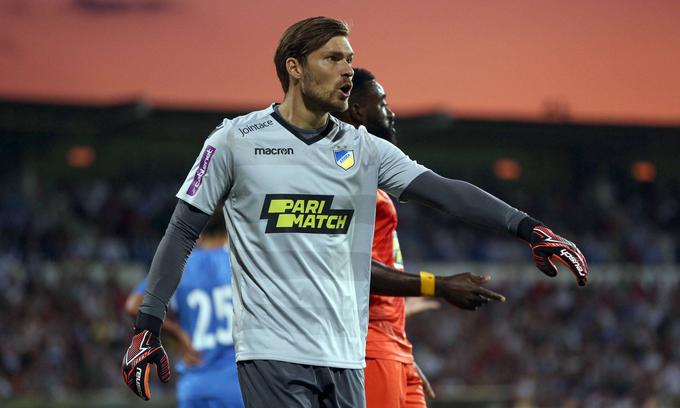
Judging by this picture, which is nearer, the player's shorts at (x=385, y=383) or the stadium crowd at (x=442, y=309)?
the player's shorts at (x=385, y=383)

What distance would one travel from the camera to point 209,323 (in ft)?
21.0

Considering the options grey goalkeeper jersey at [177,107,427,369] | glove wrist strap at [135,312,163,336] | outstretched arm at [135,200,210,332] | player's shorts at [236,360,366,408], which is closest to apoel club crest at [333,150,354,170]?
grey goalkeeper jersey at [177,107,427,369]

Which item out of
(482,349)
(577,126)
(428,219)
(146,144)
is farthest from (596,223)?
(146,144)

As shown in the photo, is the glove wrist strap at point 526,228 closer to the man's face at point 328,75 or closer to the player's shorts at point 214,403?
the man's face at point 328,75

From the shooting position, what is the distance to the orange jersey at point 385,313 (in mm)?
4770

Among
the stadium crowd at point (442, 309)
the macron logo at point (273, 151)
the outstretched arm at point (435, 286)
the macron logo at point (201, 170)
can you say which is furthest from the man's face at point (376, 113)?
the stadium crowd at point (442, 309)

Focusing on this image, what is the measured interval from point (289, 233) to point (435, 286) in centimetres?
75

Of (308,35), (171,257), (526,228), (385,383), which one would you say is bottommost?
(385,383)

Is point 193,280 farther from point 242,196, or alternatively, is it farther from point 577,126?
point 577,126

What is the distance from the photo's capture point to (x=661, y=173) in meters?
31.3

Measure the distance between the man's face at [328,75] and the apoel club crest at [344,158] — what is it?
17 centimetres

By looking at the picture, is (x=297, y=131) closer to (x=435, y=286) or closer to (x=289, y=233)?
(x=289, y=233)

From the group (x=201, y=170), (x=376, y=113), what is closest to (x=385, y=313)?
(x=376, y=113)

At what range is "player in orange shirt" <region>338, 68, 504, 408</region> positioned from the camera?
470 cm
